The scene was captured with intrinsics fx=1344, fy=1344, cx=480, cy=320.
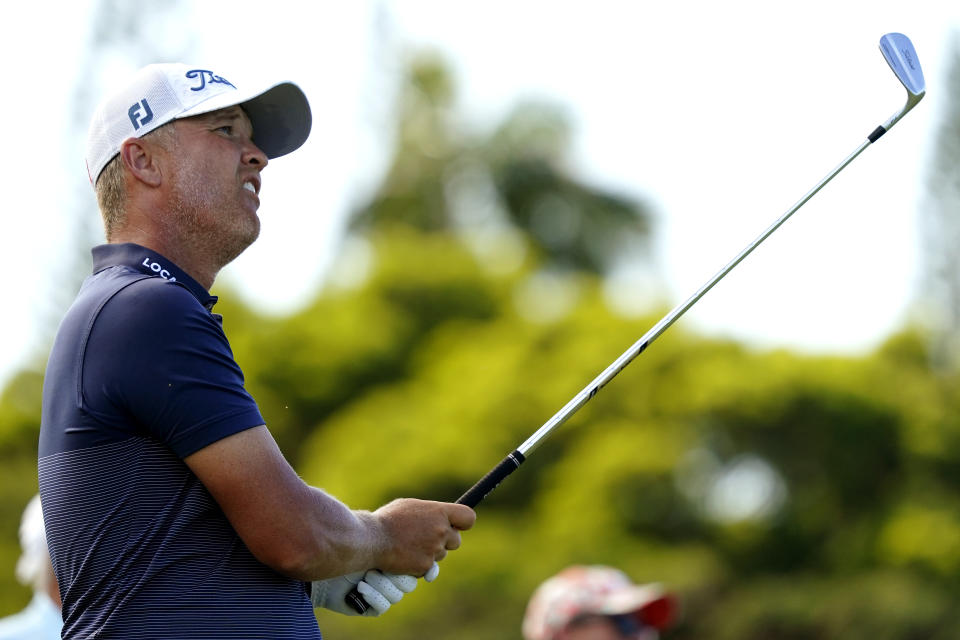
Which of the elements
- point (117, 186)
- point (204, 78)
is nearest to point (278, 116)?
point (204, 78)

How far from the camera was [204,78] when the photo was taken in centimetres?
306

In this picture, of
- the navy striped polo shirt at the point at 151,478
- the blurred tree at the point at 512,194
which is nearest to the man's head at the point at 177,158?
the navy striped polo shirt at the point at 151,478

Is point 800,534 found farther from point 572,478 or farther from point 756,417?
point 572,478

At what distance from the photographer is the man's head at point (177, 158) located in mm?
2957

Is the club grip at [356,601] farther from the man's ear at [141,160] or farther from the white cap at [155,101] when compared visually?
the white cap at [155,101]

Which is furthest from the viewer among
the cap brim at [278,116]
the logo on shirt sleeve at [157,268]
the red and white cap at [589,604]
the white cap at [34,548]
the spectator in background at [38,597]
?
the red and white cap at [589,604]

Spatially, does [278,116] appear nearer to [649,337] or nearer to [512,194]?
[649,337]

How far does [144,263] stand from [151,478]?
19.1 inches

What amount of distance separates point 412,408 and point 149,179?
13.6m

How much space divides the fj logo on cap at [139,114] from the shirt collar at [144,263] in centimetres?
29

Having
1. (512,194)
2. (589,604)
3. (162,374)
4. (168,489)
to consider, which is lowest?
(512,194)

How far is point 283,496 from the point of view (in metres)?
2.59

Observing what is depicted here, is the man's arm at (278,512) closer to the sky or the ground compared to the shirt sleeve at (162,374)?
closer to the ground

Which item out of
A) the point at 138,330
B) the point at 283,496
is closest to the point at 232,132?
the point at 138,330
